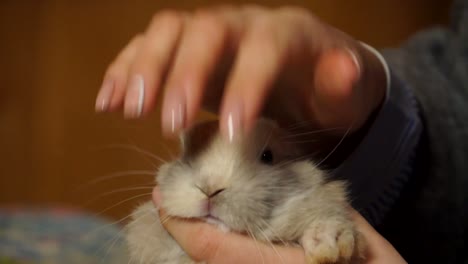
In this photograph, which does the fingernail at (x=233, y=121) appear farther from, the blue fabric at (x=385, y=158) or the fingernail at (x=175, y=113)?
the blue fabric at (x=385, y=158)

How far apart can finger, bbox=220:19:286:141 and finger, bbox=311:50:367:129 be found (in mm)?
95

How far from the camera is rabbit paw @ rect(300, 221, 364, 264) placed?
2.68ft

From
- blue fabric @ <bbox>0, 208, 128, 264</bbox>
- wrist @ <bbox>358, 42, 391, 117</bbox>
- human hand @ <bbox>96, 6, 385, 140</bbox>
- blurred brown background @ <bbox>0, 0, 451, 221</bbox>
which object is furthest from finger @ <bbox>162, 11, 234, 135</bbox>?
blurred brown background @ <bbox>0, 0, 451, 221</bbox>

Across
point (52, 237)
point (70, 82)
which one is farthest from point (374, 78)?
point (70, 82)

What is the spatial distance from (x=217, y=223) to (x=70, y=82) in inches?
88.6

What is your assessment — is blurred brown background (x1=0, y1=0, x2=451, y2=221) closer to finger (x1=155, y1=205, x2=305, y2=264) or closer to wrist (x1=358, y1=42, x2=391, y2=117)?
wrist (x1=358, y1=42, x2=391, y2=117)

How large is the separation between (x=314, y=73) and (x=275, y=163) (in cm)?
19

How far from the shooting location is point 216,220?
862mm

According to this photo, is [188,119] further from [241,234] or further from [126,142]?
[126,142]

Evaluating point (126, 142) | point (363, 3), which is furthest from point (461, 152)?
point (126, 142)

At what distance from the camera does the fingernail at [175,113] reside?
0.65 meters

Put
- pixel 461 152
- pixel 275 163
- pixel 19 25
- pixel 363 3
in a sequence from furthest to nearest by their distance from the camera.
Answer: pixel 19 25 < pixel 363 3 < pixel 461 152 < pixel 275 163

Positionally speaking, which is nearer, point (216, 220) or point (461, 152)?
point (216, 220)

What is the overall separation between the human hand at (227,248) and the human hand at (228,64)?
0.65 feet
